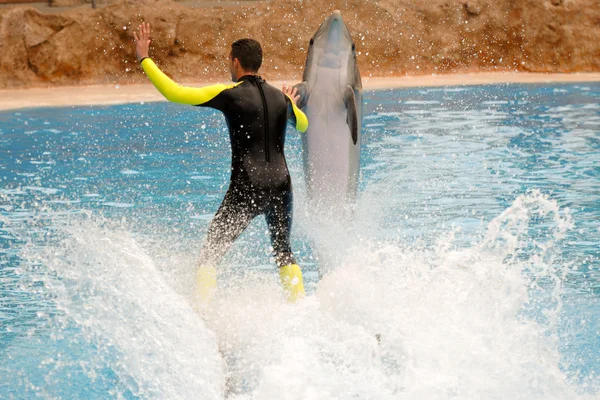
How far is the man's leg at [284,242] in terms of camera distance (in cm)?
402

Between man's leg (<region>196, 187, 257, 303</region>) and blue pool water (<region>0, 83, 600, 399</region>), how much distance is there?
0.43 feet

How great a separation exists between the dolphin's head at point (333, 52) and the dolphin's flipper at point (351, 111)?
0.14 m

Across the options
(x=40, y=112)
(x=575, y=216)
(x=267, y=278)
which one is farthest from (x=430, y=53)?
(x=267, y=278)

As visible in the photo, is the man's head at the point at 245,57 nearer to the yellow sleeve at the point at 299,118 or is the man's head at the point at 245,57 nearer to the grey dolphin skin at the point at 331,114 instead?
the yellow sleeve at the point at 299,118

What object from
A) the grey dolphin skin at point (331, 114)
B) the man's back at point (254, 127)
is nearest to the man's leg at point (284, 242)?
the man's back at point (254, 127)

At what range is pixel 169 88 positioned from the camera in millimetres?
3836

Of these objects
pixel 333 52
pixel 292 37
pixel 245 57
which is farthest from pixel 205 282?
pixel 292 37

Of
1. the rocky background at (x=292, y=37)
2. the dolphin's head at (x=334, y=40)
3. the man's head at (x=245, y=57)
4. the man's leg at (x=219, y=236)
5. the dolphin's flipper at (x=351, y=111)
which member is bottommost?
the rocky background at (x=292, y=37)

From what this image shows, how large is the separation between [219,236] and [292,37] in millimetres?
14689

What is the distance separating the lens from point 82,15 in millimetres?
17516

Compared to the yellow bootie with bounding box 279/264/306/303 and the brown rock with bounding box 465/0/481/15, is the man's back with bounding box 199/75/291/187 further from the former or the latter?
the brown rock with bounding box 465/0/481/15

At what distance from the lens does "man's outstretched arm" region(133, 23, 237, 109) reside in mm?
3838

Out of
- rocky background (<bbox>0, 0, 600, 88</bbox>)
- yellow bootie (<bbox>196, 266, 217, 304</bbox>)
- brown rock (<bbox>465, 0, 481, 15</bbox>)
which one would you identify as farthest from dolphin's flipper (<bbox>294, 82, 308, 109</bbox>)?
brown rock (<bbox>465, 0, 481, 15</bbox>)

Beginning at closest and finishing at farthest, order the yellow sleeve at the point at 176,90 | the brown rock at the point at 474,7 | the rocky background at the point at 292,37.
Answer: the yellow sleeve at the point at 176,90 → the rocky background at the point at 292,37 → the brown rock at the point at 474,7
